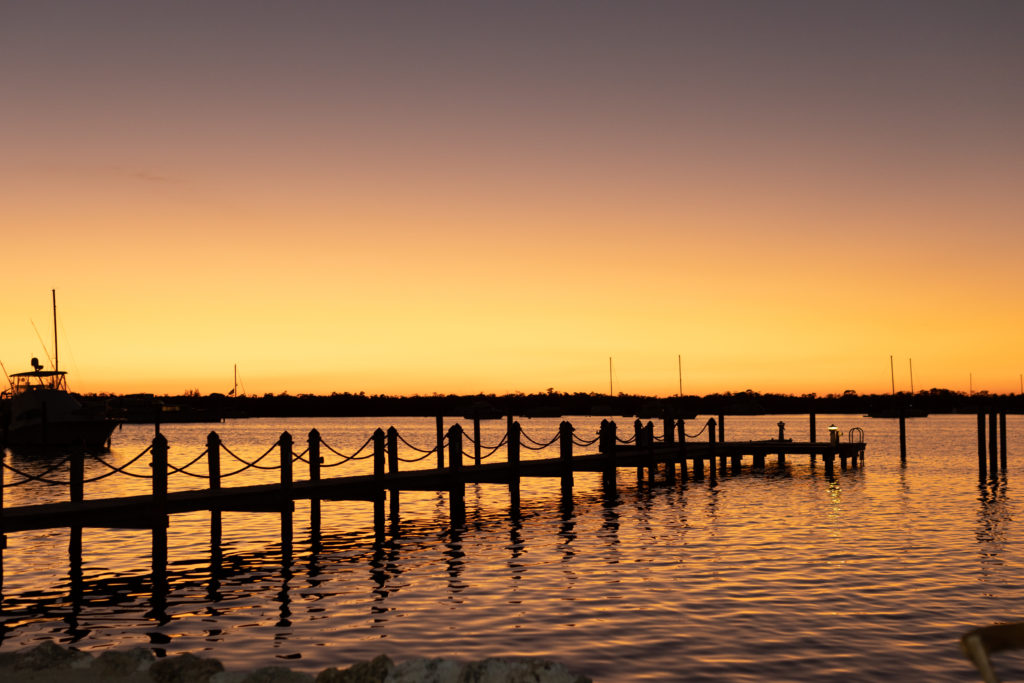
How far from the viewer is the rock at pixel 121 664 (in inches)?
392

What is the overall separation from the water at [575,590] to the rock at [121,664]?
357 centimetres

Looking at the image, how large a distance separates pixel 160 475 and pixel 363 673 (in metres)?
12.5

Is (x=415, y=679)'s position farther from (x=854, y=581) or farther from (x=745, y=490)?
(x=745, y=490)

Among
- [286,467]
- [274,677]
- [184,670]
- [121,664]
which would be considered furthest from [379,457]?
[274,677]

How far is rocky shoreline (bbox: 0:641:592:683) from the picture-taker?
907cm

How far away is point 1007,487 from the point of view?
44062mm

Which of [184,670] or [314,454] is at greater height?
[314,454]

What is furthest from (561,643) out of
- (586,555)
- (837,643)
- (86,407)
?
(86,407)

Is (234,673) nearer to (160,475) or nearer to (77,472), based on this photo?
(160,475)

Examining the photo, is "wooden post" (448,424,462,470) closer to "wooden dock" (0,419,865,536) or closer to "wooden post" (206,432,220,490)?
"wooden dock" (0,419,865,536)

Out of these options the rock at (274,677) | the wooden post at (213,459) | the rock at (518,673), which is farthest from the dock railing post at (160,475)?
the rock at (518,673)

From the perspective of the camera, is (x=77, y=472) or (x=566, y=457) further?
(x=566, y=457)

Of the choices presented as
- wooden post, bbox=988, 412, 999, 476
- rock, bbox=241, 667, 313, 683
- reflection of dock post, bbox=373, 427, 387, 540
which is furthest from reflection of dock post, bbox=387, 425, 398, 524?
wooden post, bbox=988, 412, 999, 476

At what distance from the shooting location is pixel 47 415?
72812 mm
